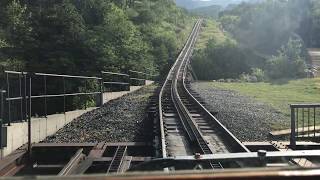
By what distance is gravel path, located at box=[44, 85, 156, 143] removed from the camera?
10977 millimetres

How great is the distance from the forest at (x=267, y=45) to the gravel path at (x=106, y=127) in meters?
34.4

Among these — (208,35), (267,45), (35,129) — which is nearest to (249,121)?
(35,129)

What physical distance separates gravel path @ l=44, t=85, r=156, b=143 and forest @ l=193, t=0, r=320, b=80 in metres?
34.4

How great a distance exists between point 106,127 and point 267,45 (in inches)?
2625

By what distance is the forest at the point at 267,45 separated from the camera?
50188mm

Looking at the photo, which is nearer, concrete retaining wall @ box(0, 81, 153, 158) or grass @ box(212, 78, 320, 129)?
concrete retaining wall @ box(0, 81, 153, 158)

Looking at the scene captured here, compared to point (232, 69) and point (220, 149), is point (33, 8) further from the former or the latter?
point (220, 149)

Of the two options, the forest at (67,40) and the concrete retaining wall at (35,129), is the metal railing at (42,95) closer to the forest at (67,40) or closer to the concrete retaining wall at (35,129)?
the concrete retaining wall at (35,129)

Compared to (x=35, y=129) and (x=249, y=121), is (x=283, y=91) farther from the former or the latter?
(x=35, y=129)

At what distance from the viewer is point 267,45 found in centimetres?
7556

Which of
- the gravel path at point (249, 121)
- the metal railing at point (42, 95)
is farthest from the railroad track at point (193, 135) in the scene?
the metal railing at point (42, 95)

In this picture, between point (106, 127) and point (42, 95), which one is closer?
point (42, 95)

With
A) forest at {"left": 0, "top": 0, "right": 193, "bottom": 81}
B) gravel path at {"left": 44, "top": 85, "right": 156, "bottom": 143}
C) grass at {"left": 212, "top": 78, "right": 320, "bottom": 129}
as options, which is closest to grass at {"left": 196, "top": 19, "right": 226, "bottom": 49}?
forest at {"left": 0, "top": 0, "right": 193, "bottom": 81}

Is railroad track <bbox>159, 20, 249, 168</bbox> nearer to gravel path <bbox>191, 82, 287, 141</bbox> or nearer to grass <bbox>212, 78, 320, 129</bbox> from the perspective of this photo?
gravel path <bbox>191, 82, 287, 141</bbox>
